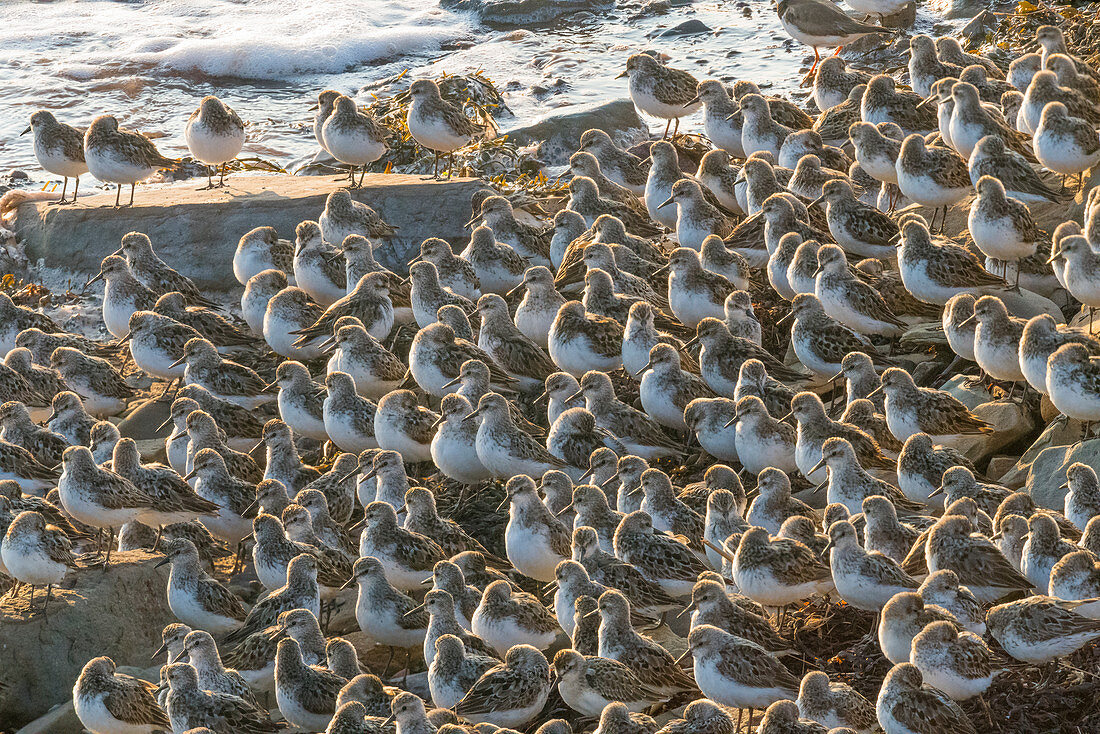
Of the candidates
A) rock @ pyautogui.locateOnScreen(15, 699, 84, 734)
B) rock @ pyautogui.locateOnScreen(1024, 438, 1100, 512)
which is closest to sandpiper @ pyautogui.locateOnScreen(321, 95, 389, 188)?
rock @ pyautogui.locateOnScreen(15, 699, 84, 734)

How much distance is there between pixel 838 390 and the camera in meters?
12.8

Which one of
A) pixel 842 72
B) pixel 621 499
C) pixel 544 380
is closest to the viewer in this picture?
pixel 621 499

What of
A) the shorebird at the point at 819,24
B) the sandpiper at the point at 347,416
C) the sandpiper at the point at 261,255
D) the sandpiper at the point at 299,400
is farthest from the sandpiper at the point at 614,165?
the sandpiper at the point at 347,416

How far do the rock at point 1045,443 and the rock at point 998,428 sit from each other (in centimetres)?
29

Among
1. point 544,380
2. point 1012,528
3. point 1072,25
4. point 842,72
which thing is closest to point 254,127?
point 842,72

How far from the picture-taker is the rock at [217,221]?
16109 millimetres

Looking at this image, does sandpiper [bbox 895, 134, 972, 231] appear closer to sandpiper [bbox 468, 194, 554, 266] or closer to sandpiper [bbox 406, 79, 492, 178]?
sandpiper [bbox 468, 194, 554, 266]

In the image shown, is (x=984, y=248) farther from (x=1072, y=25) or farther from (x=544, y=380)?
(x=1072, y=25)

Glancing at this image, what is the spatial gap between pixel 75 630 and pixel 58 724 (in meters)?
0.78

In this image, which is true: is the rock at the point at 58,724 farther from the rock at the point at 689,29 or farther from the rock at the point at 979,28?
the rock at the point at 689,29

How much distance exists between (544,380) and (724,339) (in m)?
1.89

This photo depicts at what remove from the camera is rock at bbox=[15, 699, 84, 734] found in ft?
30.8

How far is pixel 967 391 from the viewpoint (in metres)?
11.7

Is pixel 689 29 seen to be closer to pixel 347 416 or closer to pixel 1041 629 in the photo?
pixel 347 416
